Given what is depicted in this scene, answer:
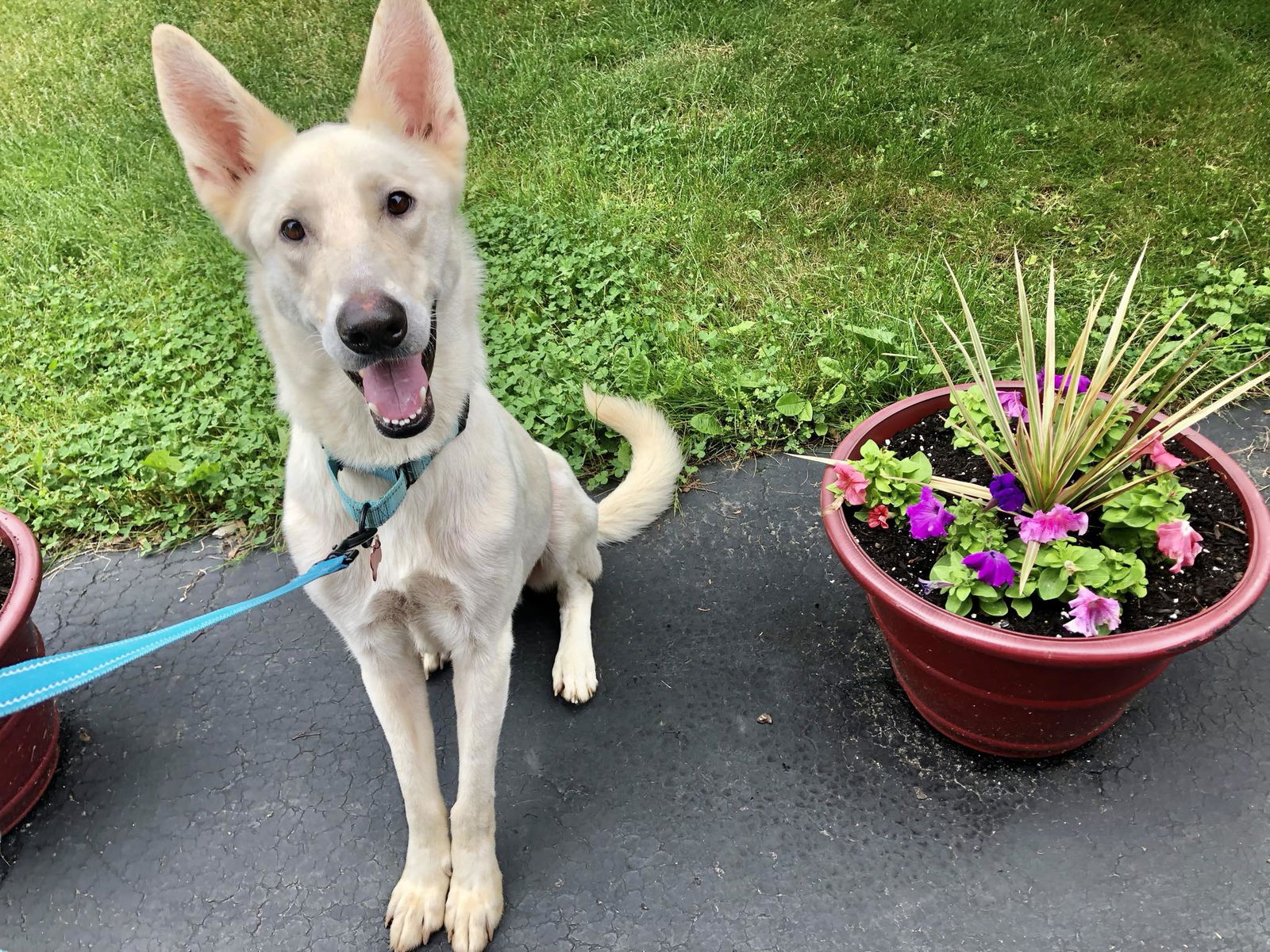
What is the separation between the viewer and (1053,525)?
1.85 metres

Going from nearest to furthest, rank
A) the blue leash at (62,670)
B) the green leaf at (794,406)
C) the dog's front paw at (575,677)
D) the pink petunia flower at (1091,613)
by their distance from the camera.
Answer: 1. the blue leash at (62,670)
2. the pink petunia flower at (1091,613)
3. the dog's front paw at (575,677)
4. the green leaf at (794,406)

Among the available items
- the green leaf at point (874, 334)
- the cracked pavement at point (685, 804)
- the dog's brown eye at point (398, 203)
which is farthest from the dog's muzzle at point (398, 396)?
the green leaf at point (874, 334)

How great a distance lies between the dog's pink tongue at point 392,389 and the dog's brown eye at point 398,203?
0.33 metres

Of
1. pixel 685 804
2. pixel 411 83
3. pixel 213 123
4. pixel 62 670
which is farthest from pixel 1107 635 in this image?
pixel 213 123

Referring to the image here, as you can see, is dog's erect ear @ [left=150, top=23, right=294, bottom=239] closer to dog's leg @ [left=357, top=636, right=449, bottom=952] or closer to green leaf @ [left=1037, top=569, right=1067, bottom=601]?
dog's leg @ [left=357, top=636, right=449, bottom=952]

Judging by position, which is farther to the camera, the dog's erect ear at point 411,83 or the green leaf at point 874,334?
the green leaf at point 874,334

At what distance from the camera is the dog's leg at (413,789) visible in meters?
1.99

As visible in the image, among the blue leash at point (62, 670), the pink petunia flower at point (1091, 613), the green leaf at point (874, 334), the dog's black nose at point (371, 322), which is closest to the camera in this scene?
the blue leash at point (62, 670)

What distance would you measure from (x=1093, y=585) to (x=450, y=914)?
1740 mm

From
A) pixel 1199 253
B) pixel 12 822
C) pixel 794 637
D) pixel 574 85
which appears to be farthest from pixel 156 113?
pixel 1199 253

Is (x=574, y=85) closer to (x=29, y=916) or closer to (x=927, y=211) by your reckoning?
(x=927, y=211)

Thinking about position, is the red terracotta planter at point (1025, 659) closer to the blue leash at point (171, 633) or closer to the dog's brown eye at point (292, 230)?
the blue leash at point (171, 633)

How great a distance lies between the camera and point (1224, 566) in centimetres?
194

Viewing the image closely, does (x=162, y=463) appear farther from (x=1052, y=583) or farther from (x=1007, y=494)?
(x=1052, y=583)
